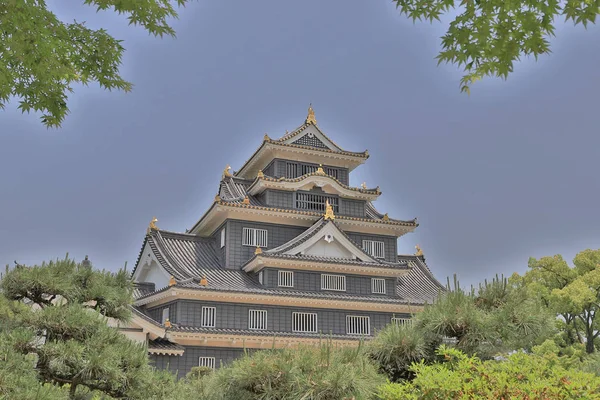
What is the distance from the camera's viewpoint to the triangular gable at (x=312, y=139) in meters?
33.4

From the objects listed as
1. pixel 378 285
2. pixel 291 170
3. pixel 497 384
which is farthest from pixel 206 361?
pixel 497 384

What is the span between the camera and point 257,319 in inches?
1134

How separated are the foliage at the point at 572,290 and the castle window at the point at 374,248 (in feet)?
25.1

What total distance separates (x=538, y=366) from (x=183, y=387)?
23.4ft

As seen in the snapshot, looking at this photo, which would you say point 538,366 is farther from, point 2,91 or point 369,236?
point 369,236

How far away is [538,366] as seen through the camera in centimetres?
788

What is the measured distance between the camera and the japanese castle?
27.5 meters

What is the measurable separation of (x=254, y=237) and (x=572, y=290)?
17410 millimetres

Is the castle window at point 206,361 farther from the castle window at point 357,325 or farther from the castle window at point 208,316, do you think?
the castle window at point 357,325

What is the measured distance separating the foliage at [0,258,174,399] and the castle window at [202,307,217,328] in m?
15.2

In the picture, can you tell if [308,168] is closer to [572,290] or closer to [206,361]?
[206,361]

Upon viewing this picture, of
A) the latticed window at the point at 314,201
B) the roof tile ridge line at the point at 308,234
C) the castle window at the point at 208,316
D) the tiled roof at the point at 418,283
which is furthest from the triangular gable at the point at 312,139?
the castle window at the point at 208,316

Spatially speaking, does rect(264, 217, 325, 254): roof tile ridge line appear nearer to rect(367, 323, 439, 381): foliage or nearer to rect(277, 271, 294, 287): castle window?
rect(277, 271, 294, 287): castle window

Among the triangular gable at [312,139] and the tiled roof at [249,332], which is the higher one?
the triangular gable at [312,139]
